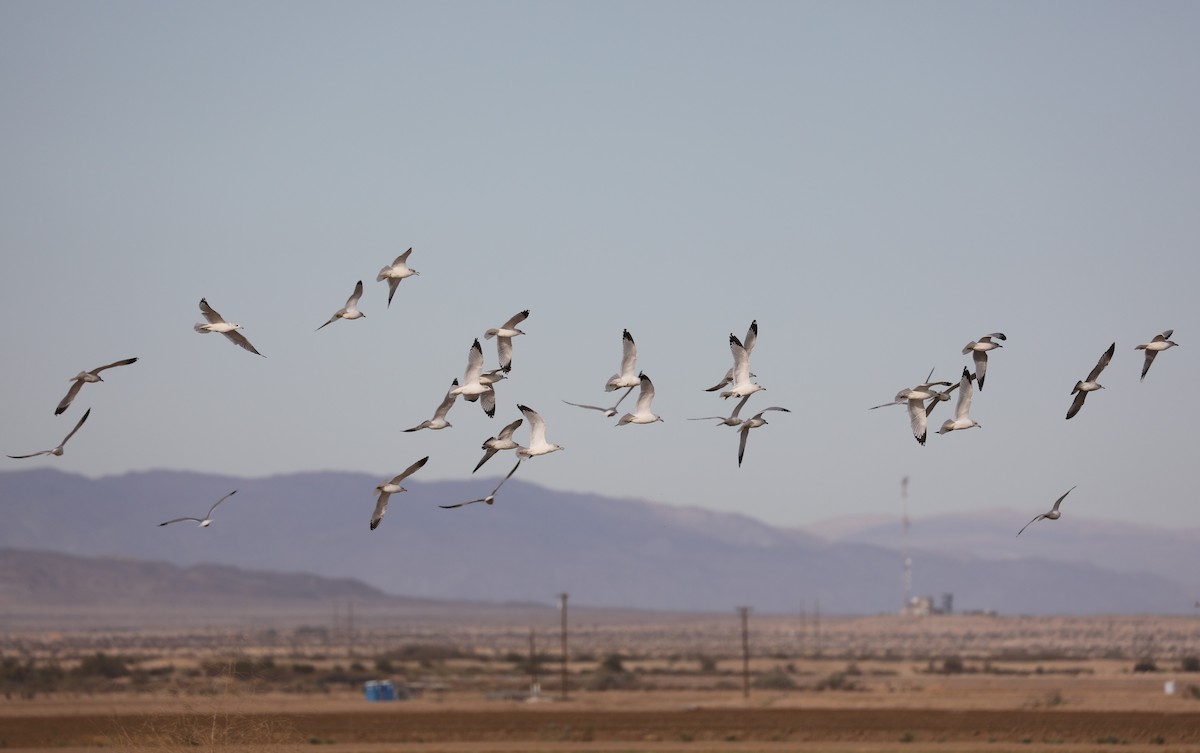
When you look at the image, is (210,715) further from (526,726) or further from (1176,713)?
(1176,713)

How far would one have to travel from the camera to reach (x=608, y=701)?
8206 cm

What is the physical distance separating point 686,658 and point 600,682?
38.0 m

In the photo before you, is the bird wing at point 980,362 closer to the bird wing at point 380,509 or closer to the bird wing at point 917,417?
the bird wing at point 917,417

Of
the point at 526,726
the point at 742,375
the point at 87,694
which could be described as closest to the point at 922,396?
the point at 742,375

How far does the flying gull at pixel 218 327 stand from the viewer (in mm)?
33031

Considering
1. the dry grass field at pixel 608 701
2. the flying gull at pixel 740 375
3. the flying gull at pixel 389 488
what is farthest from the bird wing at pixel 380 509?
the flying gull at pixel 740 375

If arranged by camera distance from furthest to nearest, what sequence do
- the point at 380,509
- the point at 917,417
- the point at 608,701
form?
the point at 608,701, the point at 917,417, the point at 380,509

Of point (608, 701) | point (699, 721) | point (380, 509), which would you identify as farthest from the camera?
point (608, 701)

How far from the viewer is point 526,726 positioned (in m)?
65.4

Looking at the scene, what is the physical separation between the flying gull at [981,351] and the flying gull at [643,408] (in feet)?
22.0

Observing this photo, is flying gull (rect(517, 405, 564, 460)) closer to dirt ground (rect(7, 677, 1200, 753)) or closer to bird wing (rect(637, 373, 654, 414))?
bird wing (rect(637, 373, 654, 414))

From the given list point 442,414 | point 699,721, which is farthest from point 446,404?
point 699,721

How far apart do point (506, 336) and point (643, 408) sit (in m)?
3.21

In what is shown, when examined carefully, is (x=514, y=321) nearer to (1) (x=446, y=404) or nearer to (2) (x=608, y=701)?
(1) (x=446, y=404)
